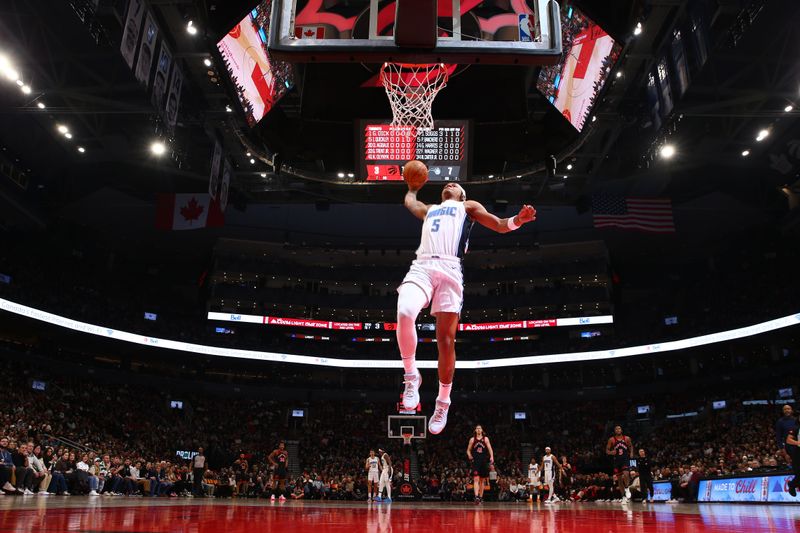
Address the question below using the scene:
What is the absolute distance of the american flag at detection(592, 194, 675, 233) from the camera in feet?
70.9

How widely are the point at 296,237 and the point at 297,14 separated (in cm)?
3331

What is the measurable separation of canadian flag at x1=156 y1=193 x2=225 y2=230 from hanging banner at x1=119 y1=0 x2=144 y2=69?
29.5 feet

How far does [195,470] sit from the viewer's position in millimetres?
19438

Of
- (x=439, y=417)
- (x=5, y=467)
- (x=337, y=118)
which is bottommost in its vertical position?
(x=5, y=467)

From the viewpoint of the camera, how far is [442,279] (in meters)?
5.59

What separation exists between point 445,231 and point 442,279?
48 centimetres

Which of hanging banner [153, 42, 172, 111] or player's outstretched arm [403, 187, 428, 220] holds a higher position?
hanging banner [153, 42, 172, 111]

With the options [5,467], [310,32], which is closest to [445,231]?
[310,32]

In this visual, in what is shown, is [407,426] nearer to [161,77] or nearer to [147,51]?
[161,77]

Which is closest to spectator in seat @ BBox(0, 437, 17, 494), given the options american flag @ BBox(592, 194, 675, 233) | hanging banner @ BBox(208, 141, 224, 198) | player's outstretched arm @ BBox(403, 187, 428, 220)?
hanging banner @ BBox(208, 141, 224, 198)

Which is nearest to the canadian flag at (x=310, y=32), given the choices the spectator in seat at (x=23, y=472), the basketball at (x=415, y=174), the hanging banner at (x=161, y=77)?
the basketball at (x=415, y=174)

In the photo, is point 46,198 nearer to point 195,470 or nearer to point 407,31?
point 195,470

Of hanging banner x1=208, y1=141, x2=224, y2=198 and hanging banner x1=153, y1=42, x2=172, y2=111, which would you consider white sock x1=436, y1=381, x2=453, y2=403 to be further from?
hanging banner x1=208, y1=141, x2=224, y2=198

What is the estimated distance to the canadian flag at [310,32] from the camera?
8.47 meters
